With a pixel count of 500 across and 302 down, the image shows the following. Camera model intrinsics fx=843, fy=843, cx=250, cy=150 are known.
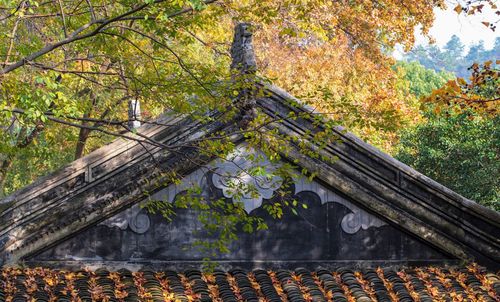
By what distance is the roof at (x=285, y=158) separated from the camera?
1018cm

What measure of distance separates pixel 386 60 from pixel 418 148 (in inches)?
301

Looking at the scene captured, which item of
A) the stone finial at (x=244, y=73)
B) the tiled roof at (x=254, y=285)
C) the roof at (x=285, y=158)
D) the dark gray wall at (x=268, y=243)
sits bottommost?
the tiled roof at (x=254, y=285)

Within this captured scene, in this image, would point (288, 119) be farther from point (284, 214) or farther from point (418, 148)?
point (418, 148)

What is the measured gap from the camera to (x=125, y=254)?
10.4 metres

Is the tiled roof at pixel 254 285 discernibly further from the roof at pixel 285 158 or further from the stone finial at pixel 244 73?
the stone finial at pixel 244 73

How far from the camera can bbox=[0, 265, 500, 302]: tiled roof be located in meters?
9.64

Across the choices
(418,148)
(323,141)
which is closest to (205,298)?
(323,141)

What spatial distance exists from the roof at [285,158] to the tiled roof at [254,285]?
43 centimetres

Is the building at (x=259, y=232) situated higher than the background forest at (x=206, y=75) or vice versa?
the background forest at (x=206, y=75)

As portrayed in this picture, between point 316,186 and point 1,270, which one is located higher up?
point 316,186

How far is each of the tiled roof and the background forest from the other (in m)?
1.84

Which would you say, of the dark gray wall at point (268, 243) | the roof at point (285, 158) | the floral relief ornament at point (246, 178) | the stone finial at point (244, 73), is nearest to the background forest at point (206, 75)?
the stone finial at point (244, 73)

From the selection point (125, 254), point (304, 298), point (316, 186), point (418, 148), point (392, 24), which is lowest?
point (304, 298)

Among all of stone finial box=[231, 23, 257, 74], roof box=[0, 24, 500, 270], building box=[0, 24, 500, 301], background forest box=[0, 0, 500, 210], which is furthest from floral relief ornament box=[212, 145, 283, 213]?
stone finial box=[231, 23, 257, 74]
